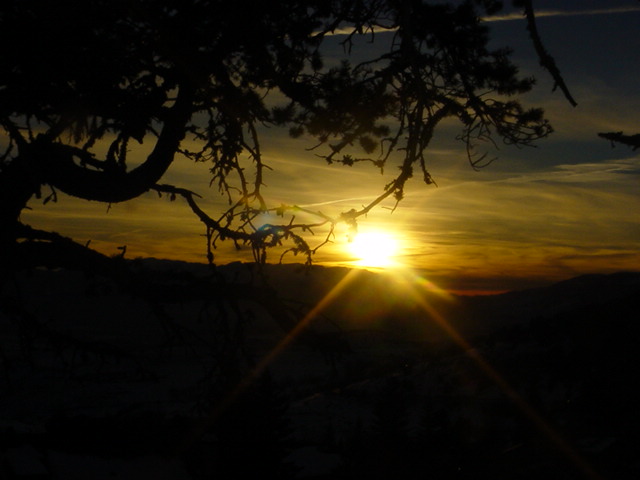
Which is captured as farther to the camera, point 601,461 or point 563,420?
point 563,420

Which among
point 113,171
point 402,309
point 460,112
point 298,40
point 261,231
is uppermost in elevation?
point 298,40

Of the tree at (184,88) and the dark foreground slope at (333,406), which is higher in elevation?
the tree at (184,88)

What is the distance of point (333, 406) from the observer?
22766mm

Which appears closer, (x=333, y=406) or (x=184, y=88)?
(x=184, y=88)

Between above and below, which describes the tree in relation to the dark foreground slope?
above

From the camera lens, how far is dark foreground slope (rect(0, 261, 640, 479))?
18.6 feet

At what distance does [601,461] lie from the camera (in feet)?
35.5

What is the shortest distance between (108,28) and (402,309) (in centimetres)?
8105

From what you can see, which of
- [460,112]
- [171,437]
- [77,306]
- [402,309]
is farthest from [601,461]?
[77,306]

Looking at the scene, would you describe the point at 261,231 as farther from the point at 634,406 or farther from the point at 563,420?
the point at 563,420

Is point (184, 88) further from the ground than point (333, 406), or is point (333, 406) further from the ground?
point (184, 88)

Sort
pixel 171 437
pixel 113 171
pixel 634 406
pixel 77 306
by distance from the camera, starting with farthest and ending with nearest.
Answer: pixel 77 306
pixel 634 406
pixel 171 437
pixel 113 171

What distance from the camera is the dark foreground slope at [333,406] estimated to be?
568 centimetres

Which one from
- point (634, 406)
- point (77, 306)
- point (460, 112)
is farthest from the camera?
point (77, 306)
